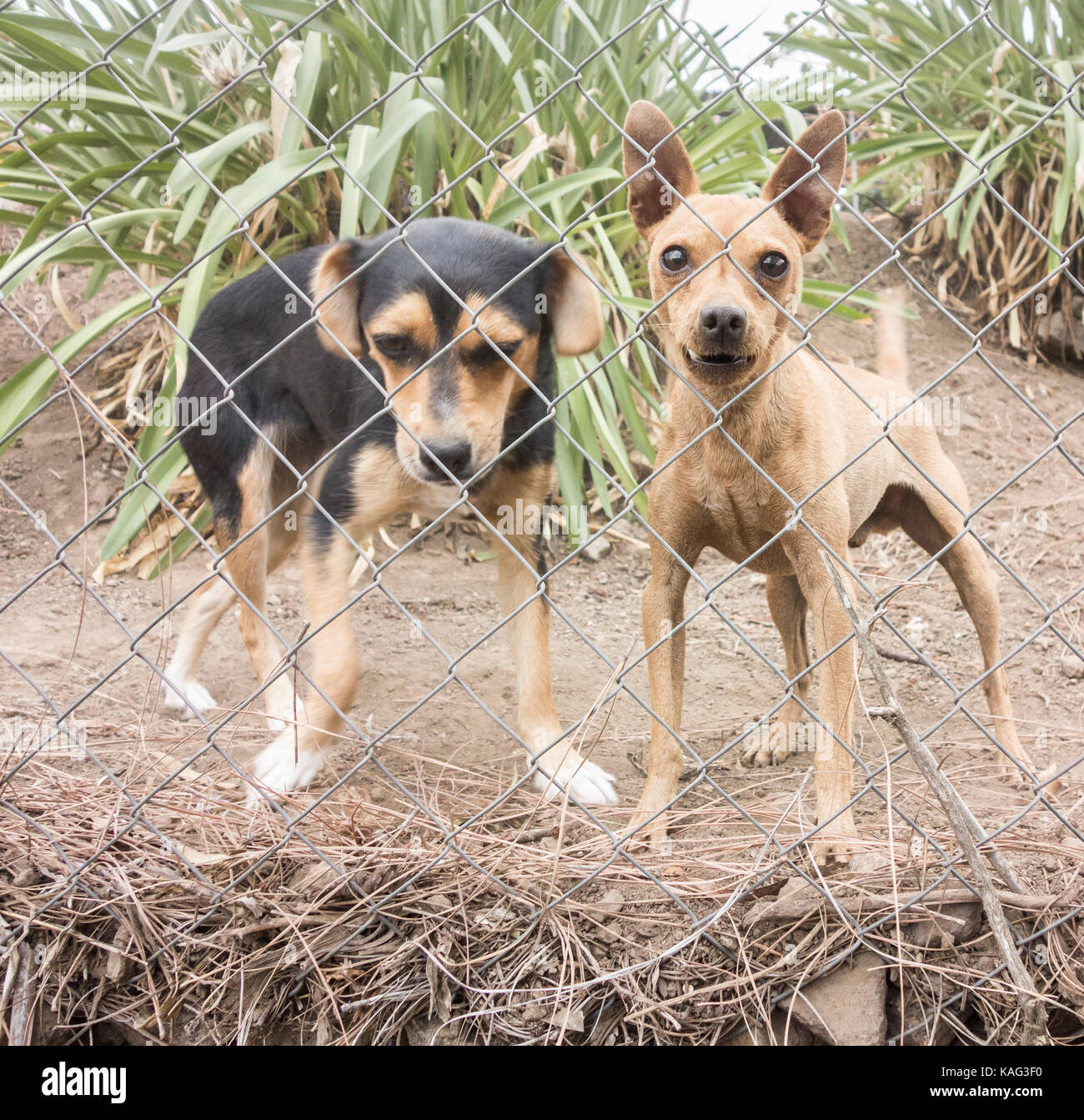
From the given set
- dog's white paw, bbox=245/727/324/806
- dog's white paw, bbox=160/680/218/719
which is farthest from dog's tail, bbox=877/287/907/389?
dog's white paw, bbox=160/680/218/719

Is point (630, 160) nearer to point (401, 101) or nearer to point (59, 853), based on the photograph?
point (401, 101)

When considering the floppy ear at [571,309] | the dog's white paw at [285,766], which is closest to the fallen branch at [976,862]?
the floppy ear at [571,309]

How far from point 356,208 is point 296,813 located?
2.23m

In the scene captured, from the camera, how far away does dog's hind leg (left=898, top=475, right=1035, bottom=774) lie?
3.17 metres

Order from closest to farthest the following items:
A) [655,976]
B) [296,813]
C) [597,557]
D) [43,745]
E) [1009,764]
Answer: [655,976]
[296,813]
[43,745]
[1009,764]
[597,557]

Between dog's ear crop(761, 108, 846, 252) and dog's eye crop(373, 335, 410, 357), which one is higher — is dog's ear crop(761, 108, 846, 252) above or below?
above

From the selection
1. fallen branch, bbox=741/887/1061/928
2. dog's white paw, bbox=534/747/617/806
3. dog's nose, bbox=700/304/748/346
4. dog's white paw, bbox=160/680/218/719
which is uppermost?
dog's nose, bbox=700/304/748/346

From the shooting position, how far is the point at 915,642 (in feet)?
14.1

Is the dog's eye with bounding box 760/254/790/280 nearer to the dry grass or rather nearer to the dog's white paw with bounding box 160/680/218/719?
the dry grass

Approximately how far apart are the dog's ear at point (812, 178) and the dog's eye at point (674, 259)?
25 centimetres

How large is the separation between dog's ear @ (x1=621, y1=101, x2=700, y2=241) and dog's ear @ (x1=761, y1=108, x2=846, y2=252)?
0.21 metres

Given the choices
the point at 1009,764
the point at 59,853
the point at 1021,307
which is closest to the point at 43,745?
the point at 59,853

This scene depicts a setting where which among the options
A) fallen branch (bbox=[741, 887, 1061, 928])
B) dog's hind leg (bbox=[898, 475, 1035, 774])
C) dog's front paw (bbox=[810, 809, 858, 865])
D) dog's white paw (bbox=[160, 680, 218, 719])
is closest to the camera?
fallen branch (bbox=[741, 887, 1061, 928])

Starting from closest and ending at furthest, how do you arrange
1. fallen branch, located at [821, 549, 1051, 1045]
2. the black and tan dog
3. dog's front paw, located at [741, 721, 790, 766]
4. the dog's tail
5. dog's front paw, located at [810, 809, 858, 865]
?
fallen branch, located at [821, 549, 1051, 1045] → dog's front paw, located at [810, 809, 858, 865] → the black and tan dog → dog's front paw, located at [741, 721, 790, 766] → the dog's tail
